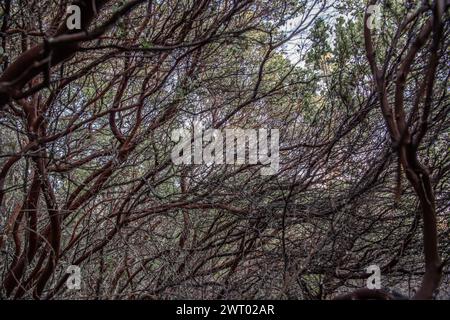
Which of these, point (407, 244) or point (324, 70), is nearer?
point (407, 244)

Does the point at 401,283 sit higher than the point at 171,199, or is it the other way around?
the point at 171,199

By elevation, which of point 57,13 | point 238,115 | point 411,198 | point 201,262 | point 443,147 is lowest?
point 201,262

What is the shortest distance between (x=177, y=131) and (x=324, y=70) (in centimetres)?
137

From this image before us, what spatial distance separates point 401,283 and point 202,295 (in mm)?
1670

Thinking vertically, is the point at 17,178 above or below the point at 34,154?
above

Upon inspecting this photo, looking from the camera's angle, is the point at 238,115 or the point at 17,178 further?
the point at 238,115

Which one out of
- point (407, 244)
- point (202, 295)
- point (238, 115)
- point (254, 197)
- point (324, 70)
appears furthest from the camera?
point (238, 115)

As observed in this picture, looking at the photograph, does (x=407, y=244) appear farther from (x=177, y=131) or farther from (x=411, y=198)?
A: (x=177, y=131)

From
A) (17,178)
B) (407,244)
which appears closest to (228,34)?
(407,244)

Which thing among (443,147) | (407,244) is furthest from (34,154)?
(443,147)

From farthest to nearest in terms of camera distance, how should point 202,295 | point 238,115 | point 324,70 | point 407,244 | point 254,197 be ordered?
point 238,115 → point 324,70 → point 254,197 → point 407,244 → point 202,295

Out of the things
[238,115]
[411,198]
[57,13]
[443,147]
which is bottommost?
[411,198]

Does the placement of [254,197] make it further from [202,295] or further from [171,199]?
[202,295]

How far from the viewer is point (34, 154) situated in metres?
2.84
